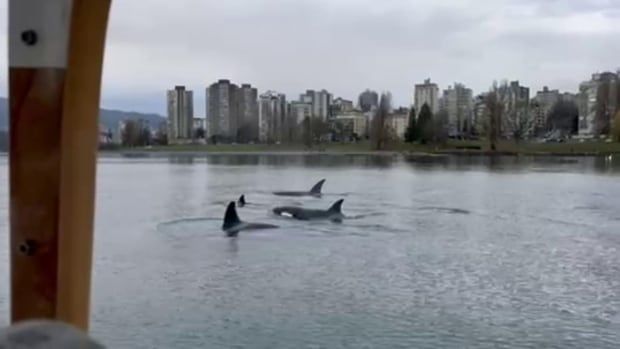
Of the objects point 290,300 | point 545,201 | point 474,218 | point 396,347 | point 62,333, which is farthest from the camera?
point 545,201

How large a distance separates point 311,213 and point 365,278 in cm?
991

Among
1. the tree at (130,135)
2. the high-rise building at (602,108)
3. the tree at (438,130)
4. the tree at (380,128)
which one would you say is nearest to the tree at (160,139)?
the tree at (130,135)

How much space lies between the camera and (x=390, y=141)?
100250 mm

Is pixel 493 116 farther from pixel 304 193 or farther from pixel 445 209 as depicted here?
pixel 445 209

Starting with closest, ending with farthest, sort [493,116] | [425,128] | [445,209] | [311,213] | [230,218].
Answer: [230,218] < [311,213] < [445,209] < [493,116] < [425,128]

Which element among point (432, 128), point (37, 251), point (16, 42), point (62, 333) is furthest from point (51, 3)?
point (432, 128)

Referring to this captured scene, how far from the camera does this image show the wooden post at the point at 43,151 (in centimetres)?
170

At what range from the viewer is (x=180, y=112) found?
150 m

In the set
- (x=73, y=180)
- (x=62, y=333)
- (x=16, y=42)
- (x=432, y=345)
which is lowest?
(x=432, y=345)

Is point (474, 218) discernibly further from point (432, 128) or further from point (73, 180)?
point (432, 128)

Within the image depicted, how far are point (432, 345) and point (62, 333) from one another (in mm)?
6821

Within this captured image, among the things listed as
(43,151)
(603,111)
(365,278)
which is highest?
(603,111)

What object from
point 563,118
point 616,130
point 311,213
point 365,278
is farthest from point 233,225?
point 563,118

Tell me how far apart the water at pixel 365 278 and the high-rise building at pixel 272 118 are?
95.6 meters
